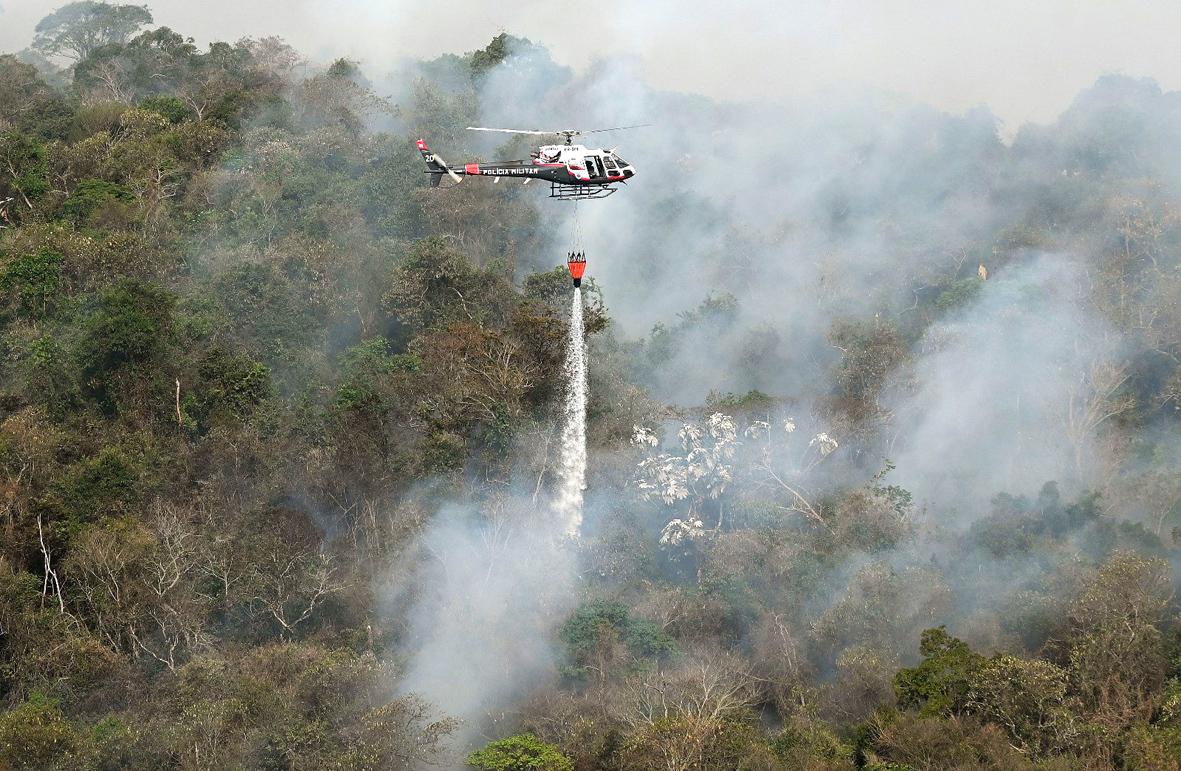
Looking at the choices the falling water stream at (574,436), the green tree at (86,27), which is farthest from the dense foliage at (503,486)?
the green tree at (86,27)

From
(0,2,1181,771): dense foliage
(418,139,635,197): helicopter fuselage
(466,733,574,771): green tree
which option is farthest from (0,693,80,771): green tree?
(418,139,635,197): helicopter fuselage

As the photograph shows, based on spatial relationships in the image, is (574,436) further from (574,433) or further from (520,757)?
(520,757)

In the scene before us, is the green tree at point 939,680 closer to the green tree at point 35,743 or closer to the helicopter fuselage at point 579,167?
the helicopter fuselage at point 579,167

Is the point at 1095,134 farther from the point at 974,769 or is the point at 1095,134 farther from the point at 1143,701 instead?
the point at 974,769

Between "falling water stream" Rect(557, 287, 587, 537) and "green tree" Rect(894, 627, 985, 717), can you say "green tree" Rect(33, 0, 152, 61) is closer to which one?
"falling water stream" Rect(557, 287, 587, 537)

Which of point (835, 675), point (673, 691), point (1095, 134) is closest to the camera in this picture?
point (673, 691)

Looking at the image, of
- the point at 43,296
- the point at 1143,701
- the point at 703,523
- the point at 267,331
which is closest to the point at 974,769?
the point at 1143,701

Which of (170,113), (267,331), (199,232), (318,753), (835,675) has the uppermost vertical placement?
(170,113)
